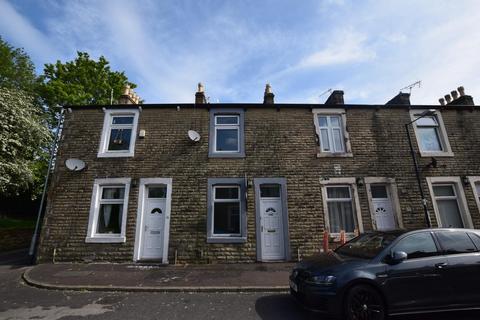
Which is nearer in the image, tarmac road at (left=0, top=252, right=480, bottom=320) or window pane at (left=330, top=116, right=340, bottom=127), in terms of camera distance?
tarmac road at (left=0, top=252, right=480, bottom=320)

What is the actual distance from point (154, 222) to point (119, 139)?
12.4 ft

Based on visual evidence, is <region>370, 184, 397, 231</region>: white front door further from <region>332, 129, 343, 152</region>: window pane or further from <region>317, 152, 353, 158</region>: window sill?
<region>332, 129, 343, 152</region>: window pane

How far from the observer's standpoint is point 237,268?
25.9 ft

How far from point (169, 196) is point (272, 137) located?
15.2 ft

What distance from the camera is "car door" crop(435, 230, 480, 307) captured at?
13.6 feet

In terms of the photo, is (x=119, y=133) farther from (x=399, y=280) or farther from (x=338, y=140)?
(x=399, y=280)

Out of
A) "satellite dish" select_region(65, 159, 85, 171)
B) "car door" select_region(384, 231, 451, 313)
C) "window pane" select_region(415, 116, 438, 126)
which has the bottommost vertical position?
"car door" select_region(384, 231, 451, 313)

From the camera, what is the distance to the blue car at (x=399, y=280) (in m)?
3.98

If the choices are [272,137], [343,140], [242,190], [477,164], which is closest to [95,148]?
[242,190]

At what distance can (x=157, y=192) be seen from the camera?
9.40 m

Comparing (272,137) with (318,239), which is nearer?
(318,239)

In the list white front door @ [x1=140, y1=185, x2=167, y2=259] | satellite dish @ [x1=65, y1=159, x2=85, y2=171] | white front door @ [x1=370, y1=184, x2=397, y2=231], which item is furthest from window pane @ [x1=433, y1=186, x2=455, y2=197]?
satellite dish @ [x1=65, y1=159, x2=85, y2=171]

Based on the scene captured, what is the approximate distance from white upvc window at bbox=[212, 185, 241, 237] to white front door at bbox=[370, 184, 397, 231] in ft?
17.0

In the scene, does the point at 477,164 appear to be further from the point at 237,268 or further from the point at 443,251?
the point at 237,268
